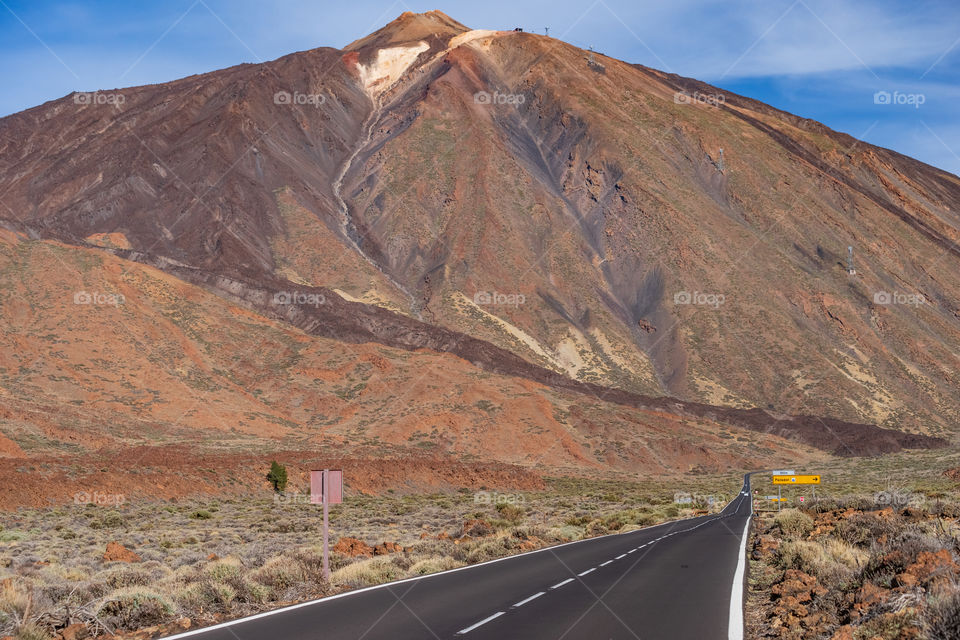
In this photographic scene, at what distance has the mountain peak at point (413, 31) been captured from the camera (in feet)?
563

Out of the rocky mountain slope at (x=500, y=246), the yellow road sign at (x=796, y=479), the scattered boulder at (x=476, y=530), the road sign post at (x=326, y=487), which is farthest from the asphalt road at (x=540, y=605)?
the rocky mountain slope at (x=500, y=246)

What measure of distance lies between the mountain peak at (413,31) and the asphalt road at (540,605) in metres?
162

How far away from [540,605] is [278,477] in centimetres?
3449

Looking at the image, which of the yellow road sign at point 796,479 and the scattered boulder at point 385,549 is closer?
the scattered boulder at point 385,549

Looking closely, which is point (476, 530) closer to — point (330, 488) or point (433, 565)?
point (433, 565)

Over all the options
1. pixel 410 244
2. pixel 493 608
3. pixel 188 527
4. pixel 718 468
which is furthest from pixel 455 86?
pixel 493 608

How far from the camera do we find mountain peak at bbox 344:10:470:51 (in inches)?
→ 6757

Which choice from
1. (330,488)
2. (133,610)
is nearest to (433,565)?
(330,488)

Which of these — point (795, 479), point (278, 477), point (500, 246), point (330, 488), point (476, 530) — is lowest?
point (476, 530)

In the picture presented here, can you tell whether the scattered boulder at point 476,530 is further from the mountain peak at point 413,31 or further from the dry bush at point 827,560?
the mountain peak at point 413,31

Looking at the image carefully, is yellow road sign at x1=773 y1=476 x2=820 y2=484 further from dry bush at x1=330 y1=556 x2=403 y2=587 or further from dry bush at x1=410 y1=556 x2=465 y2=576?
dry bush at x1=330 y1=556 x2=403 y2=587

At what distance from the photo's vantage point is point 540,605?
1194cm

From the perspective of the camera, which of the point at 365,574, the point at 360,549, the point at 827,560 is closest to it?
the point at 827,560

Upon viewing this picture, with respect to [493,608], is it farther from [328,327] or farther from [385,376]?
[328,327]
